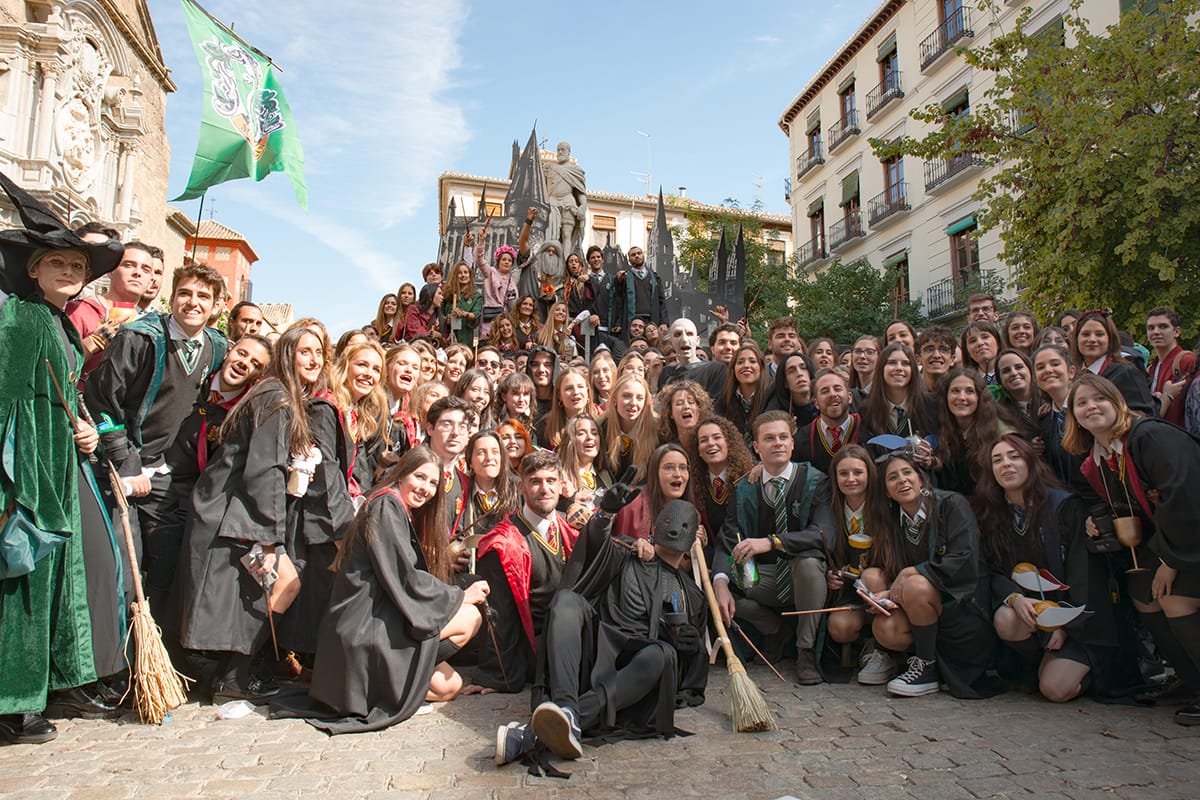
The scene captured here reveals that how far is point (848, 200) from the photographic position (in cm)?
2797

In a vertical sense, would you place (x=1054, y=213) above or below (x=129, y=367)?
above

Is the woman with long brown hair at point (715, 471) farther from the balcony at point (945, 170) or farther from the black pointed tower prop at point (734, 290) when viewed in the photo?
the balcony at point (945, 170)

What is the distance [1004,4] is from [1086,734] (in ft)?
77.3

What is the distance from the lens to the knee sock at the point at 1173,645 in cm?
386

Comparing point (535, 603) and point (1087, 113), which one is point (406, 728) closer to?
point (535, 603)

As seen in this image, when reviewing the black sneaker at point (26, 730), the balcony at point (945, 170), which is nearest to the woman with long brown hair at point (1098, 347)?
the black sneaker at point (26, 730)

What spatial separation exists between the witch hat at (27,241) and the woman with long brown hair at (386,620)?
1916 mm

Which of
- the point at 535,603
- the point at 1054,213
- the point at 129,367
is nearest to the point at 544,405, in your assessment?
the point at 535,603

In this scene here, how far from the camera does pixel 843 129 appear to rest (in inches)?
1113

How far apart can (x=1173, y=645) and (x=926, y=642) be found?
1.19 meters

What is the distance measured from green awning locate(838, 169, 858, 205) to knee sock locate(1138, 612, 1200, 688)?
25964 millimetres

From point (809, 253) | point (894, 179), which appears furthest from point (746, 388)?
point (809, 253)

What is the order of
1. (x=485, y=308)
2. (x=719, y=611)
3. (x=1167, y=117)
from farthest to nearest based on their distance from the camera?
(x=485, y=308) → (x=1167, y=117) → (x=719, y=611)

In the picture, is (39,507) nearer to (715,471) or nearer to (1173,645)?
(715,471)
